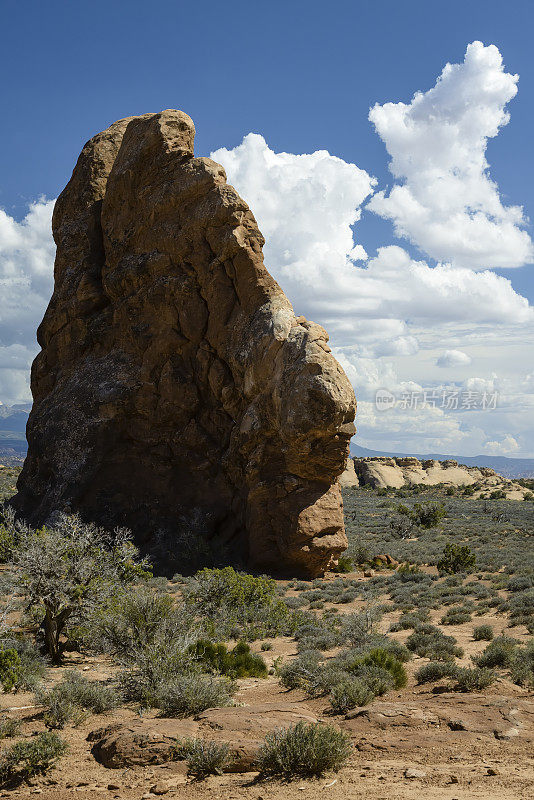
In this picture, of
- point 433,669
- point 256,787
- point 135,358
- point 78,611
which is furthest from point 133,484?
point 256,787

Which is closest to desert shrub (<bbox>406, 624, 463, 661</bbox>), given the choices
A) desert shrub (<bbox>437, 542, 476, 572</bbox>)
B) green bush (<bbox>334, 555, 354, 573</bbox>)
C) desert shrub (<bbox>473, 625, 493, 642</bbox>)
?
desert shrub (<bbox>473, 625, 493, 642</bbox>)

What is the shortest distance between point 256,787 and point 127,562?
7422 millimetres

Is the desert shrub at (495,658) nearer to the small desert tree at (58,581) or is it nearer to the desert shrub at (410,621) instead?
the desert shrub at (410,621)

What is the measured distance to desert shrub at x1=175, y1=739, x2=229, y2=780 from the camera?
619 cm

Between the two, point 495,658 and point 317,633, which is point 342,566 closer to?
point 317,633

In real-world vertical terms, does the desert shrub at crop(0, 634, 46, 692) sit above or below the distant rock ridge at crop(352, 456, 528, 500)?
below

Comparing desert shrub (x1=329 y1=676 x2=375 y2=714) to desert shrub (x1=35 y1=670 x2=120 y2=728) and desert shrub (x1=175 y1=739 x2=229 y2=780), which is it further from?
desert shrub (x1=35 y1=670 x2=120 y2=728)

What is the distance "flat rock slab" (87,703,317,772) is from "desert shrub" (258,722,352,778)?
230 millimetres

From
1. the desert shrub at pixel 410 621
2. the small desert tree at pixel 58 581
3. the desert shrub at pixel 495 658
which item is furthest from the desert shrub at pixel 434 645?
the small desert tree at pixel 58 581

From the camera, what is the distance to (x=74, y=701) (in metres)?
8.22

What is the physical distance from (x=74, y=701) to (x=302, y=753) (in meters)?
3.84

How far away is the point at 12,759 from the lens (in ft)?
21.1

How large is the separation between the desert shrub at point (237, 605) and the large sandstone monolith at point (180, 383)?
177 inches

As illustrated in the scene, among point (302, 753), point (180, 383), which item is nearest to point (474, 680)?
point (302, 753)
